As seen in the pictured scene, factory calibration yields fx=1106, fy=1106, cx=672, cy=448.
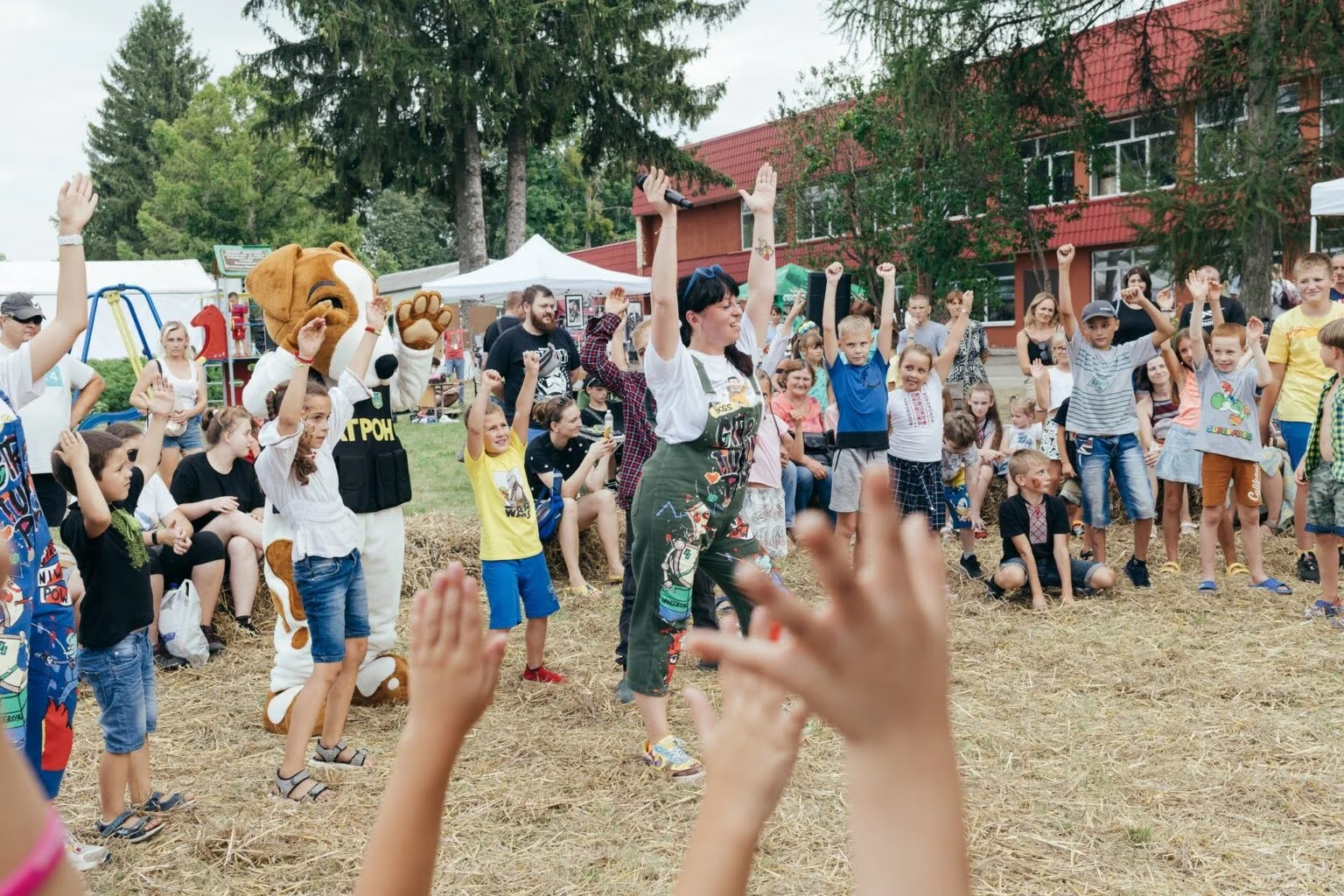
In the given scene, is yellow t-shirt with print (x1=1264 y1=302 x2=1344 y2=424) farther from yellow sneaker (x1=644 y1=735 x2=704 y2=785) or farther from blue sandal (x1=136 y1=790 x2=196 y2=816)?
blue sandal (x1=136 y1=790 x2=196 y2=816)

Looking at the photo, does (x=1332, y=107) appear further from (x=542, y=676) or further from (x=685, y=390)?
(x=542, y=676)

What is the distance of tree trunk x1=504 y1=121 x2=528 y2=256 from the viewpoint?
23.0m

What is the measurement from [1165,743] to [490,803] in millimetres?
2774

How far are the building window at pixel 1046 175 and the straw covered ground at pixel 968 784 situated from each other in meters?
15.0

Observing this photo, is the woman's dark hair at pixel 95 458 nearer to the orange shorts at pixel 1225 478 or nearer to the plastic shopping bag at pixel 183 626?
the plastic shopping bag at pixel 183 626

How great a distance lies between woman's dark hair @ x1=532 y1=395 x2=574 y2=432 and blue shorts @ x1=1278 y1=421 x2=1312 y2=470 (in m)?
4.95

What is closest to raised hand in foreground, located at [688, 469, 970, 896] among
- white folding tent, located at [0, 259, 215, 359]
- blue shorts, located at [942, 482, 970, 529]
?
blue shorts, located at [942, 482, 970, 529]

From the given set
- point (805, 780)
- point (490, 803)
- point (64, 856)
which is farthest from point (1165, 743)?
point (64, 856)

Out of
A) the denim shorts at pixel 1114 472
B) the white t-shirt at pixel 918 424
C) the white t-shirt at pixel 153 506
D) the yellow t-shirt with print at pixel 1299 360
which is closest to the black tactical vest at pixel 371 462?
the white t-shirt at pixel 153 506

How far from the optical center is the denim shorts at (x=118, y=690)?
3.91 metres

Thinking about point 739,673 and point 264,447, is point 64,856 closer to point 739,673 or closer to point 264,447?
point 739,673

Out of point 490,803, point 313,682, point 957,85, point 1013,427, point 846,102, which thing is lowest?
point 490,803

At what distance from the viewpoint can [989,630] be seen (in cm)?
660

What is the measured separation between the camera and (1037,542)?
7.33 m
